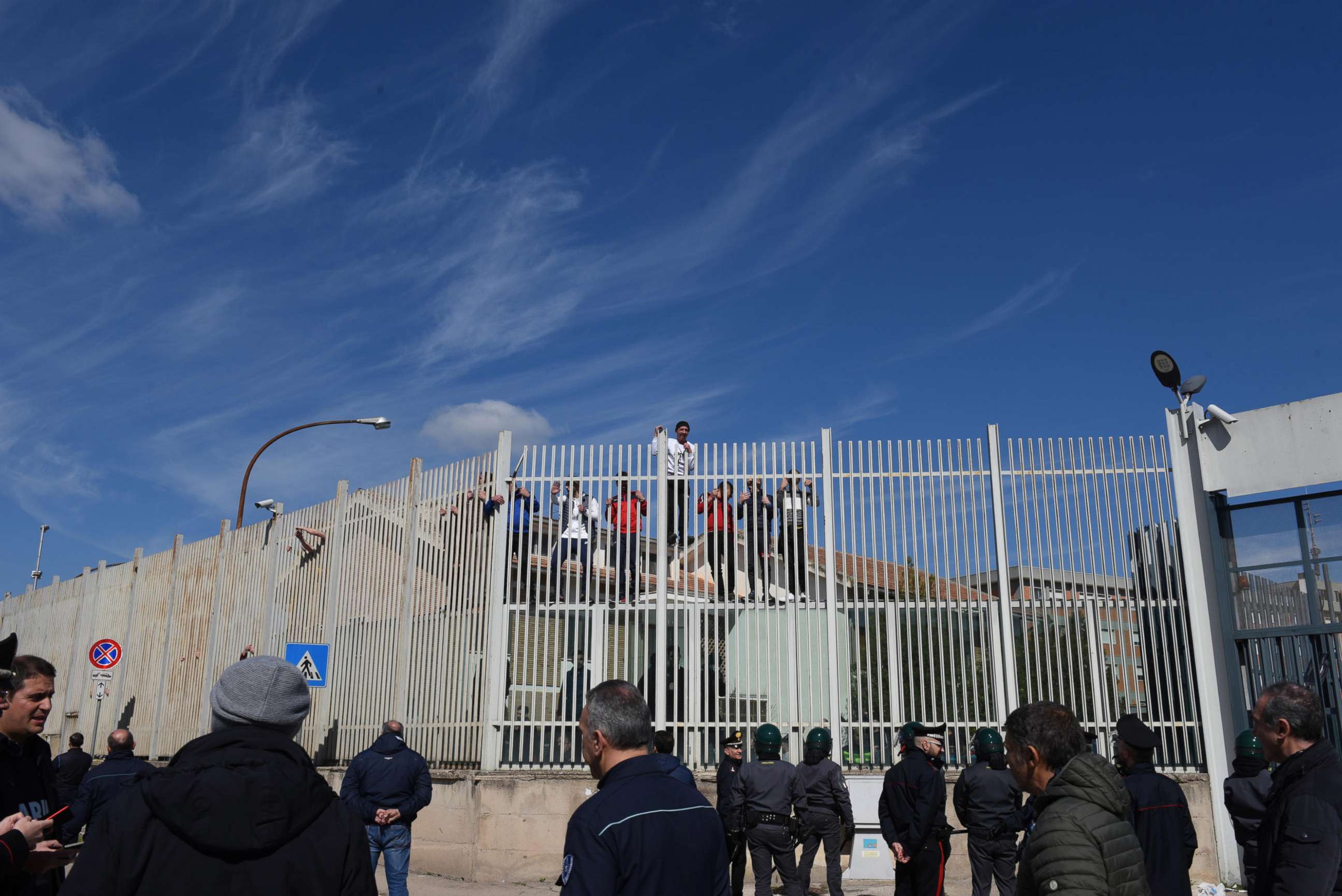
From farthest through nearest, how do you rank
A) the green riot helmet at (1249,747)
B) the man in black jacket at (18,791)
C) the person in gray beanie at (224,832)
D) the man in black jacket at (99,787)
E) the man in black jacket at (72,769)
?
1. the man in black jacket at (72,769)
2. the green riot helmet at (1249,747)
3. the man in black jacket at (99,787)
4. the man in black jacket at (18,791)
5. the person in gray beanie at (224,832)

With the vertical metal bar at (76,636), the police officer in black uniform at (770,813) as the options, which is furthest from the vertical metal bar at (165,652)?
the police officer in black uniform at (770,813)

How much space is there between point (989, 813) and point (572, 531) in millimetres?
6319

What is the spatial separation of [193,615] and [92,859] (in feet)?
58.3

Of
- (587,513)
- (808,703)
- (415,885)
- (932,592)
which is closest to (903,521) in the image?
(932,592)

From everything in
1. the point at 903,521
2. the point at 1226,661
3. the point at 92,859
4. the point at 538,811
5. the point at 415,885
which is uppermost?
the point at 903,521

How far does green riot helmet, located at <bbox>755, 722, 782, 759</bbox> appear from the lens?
363 inches

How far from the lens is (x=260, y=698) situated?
8.50 ft

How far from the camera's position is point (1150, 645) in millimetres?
12492

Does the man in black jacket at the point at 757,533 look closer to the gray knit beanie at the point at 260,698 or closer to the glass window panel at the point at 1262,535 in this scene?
the glass window panel at the point at 1262,535

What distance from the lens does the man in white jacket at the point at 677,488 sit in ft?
43.6

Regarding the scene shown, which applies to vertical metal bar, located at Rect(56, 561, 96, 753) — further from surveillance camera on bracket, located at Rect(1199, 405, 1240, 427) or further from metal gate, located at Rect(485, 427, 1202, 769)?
surveillance camera on bracket, located at Rect(1199, 405, 1240, 427)

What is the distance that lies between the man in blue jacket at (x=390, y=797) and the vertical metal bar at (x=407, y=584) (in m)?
4.50

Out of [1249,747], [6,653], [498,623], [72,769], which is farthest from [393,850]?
[1249,747]

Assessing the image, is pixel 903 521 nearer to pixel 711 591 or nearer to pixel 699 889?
pixel 711 591
